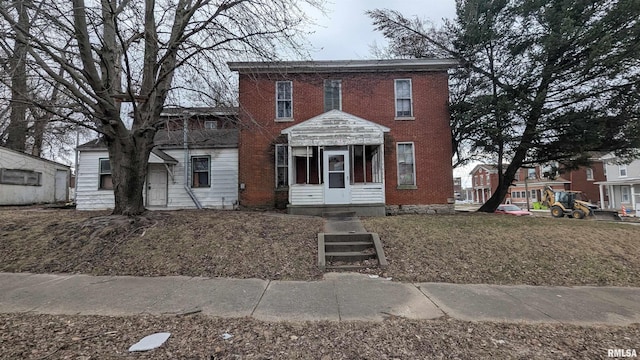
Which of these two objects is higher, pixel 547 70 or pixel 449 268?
pixel 547 70

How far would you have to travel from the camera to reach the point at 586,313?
14.1 feet

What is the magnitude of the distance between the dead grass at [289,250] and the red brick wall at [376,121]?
4.76 m

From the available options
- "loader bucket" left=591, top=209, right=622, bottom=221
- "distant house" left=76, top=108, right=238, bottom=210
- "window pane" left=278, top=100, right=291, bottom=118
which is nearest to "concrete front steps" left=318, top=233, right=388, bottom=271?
"window pane" left=278, top=100, right=291, bottom=118

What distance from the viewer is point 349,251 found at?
716cm

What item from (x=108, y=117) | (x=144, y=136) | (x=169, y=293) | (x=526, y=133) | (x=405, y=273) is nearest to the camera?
(x=169, y=293)

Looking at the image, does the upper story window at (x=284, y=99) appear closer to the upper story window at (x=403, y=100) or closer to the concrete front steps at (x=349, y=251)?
the upper story window at (x=403, y=100)

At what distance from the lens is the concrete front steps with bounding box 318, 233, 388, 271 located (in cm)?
640

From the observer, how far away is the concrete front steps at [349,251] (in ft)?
21.0

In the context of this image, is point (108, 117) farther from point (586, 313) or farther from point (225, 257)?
point (586, 313)

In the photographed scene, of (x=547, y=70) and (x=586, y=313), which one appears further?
(x=547, y=70)

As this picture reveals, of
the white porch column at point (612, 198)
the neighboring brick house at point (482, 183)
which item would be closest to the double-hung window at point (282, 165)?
the white porch column at point (612, 198)

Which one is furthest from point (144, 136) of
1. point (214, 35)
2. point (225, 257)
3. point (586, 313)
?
point (586, 313)

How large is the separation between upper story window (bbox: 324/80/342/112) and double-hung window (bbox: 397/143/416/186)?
11.3ft

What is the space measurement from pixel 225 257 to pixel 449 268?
4.68m
